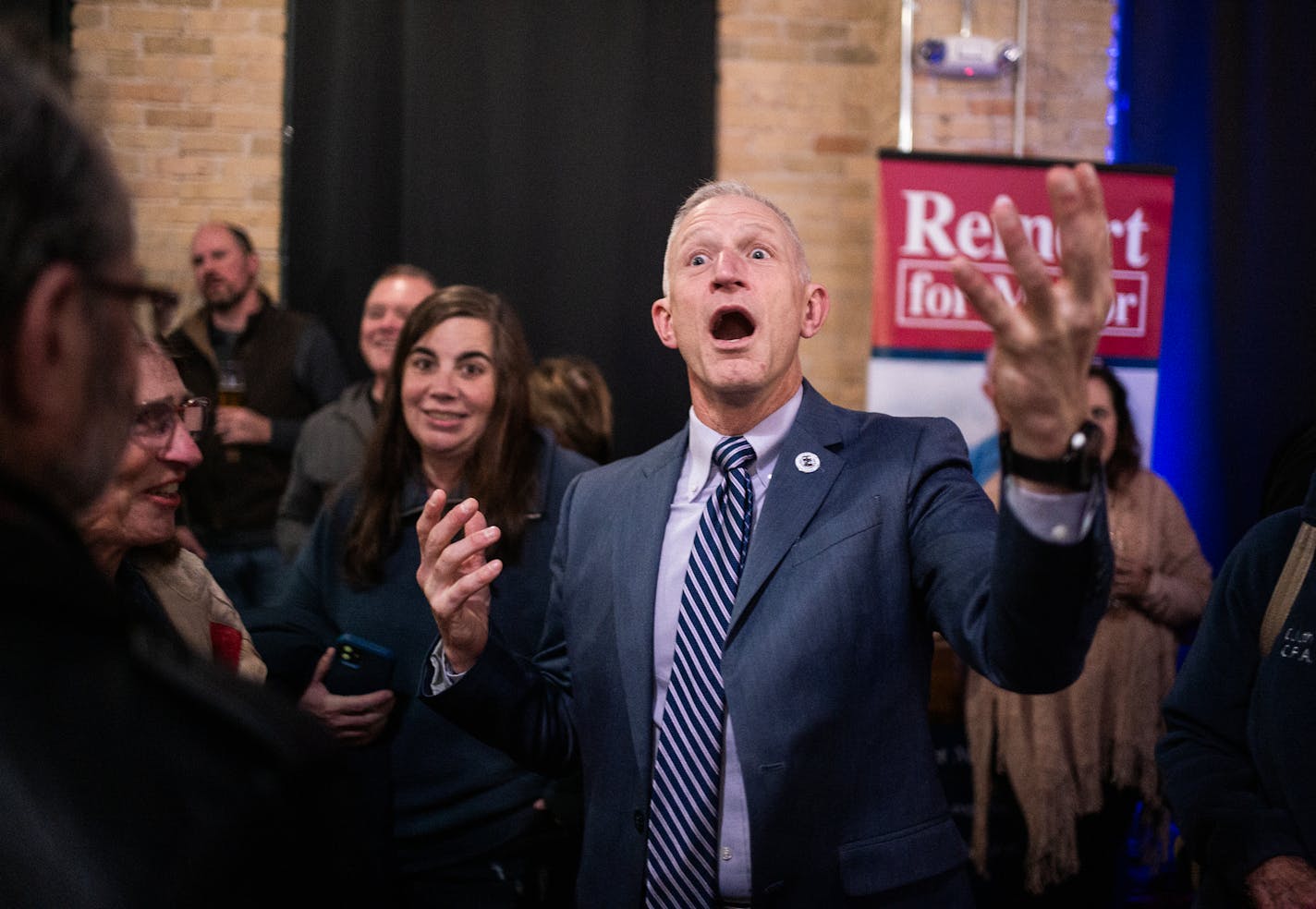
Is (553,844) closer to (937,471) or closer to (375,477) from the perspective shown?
(375,477)

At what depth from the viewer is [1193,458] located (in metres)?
4.26

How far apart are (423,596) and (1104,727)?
6.79ft

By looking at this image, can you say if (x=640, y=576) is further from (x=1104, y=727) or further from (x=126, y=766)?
(x=1104, y=727)

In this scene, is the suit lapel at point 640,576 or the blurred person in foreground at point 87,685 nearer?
the blurred person in foreground at point 87,685

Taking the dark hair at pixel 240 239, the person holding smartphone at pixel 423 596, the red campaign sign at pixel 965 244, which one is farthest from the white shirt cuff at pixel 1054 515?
the dark hair at pixel 240 239

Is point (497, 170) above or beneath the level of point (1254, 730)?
above

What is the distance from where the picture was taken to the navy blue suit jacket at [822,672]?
1.46m

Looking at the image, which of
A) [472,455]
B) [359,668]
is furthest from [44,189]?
[472,455]

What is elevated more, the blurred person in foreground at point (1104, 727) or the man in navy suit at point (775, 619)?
the man in navy suit at point (775, 619)

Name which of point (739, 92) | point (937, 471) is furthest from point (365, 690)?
point (739, 92)

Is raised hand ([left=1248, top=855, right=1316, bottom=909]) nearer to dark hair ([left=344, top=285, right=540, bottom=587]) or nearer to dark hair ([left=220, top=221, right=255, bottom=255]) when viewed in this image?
dark hair ([left=344, top=285, right=540, bottom=587])

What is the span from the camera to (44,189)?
0.64 m

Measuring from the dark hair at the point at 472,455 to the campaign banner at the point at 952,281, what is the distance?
61.8 inches

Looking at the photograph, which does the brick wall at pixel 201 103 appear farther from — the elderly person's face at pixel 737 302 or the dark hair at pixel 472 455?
the elderly person's face at pixel 737 302
